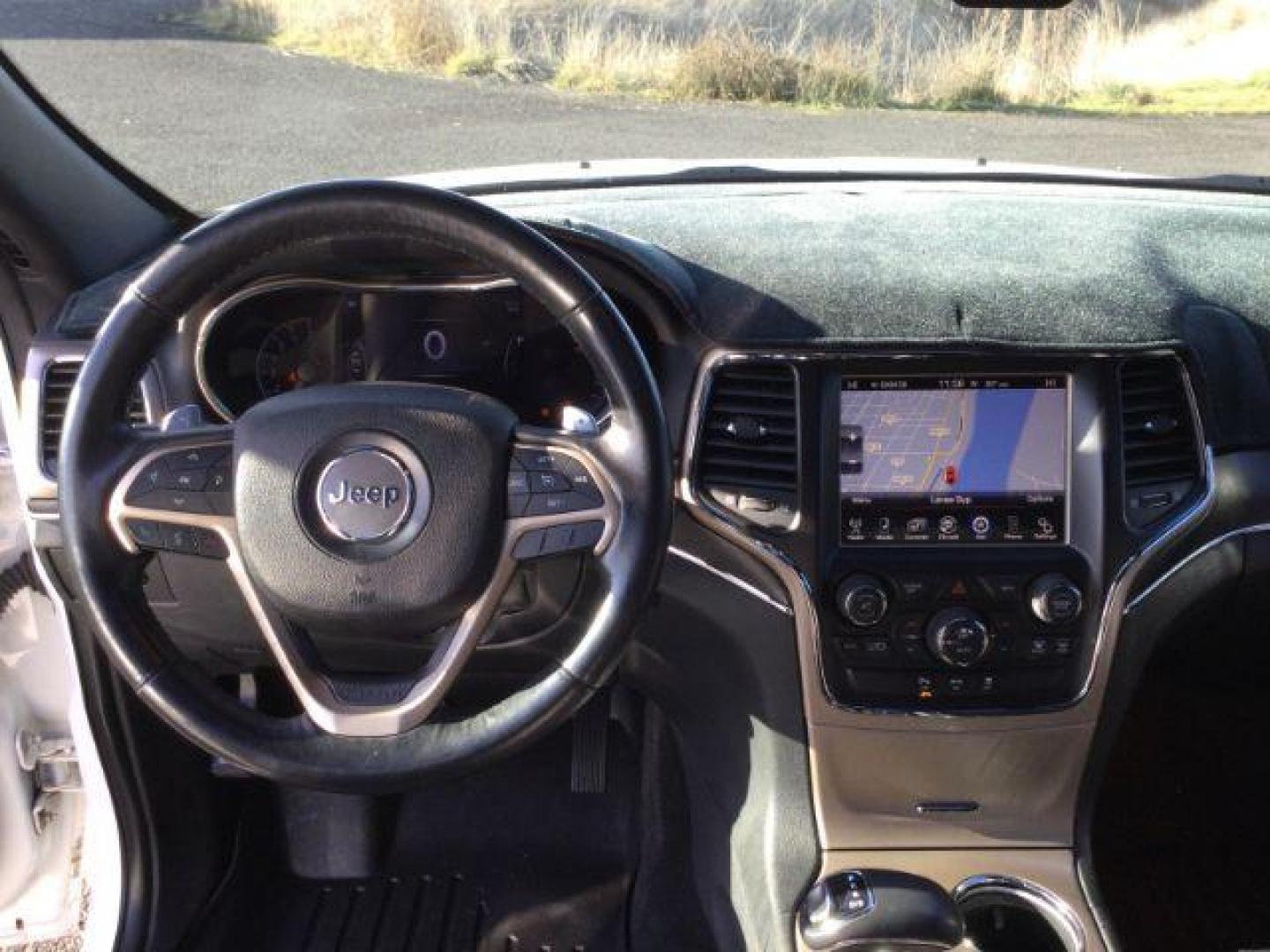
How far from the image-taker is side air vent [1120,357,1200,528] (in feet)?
6.70

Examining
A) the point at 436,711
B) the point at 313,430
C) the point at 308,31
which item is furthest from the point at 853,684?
the point at 308,31

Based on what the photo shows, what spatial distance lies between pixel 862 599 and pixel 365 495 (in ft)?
2.67

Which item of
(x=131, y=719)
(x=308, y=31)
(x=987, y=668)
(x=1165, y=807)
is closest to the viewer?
(x=987, y=668)

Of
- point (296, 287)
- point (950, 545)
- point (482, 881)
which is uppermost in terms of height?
point (296, 287)

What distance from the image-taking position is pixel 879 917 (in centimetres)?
217

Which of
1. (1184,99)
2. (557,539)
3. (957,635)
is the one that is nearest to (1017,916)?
(957,635)

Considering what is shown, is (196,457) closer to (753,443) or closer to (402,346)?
(402,346)

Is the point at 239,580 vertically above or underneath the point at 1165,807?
above

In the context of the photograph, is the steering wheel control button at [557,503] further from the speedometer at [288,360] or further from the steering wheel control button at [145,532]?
the speedometer at [288,360]

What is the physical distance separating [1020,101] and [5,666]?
9.37 ft

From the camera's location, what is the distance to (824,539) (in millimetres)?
2047

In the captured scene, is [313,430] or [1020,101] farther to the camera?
[1020,101]

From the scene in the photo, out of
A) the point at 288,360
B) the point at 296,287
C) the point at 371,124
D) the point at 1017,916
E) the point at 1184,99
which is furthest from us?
the point at 1184,99

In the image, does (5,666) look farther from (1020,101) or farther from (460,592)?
(1020,101)
